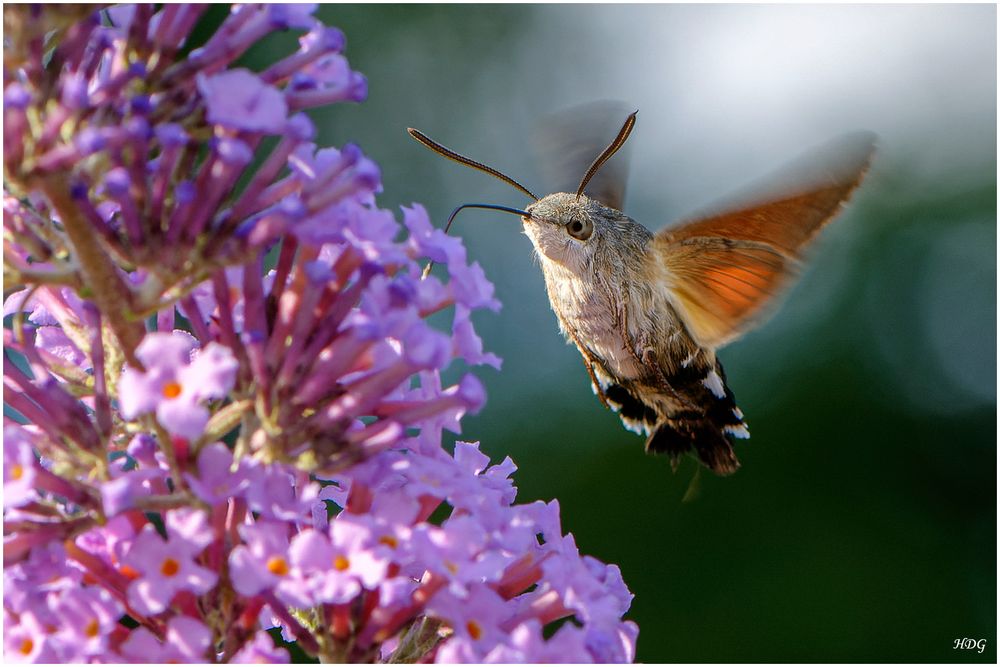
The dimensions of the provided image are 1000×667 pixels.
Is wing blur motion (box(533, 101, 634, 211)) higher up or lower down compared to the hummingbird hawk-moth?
higher up

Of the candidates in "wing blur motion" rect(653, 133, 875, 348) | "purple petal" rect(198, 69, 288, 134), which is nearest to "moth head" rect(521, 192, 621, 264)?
"wing blur motion" rect(653, 133, 875, 348)

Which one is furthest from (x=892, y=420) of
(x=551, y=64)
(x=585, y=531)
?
(x=551, y=64)

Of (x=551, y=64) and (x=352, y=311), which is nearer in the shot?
(x=352, y=311)

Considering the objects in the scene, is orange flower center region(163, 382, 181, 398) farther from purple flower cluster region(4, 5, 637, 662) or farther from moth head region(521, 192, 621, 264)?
moth head region(521, 192, 621, 264)

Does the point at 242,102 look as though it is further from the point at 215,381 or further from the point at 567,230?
the point at 567,230

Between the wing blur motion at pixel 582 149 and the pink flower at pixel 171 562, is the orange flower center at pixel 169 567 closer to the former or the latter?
the pink flower at pixel 171 562

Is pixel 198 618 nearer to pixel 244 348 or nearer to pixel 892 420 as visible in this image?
pixel 244 348
